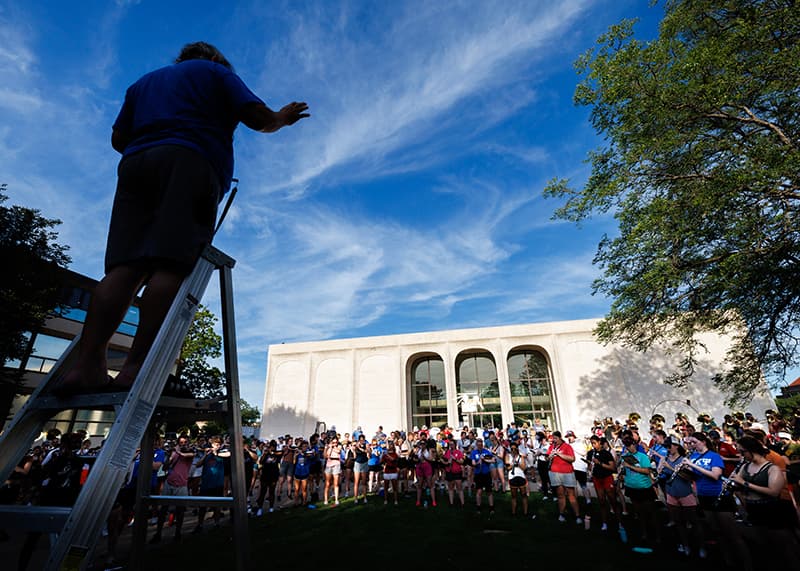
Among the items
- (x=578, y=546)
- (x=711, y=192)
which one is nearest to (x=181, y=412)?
(x=578, y=546)

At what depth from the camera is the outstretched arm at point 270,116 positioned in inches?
79.6

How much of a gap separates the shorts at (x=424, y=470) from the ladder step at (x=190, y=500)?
12370mm

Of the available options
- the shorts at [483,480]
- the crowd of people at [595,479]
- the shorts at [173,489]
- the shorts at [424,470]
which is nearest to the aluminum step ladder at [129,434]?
the crowd of people at [595,479]

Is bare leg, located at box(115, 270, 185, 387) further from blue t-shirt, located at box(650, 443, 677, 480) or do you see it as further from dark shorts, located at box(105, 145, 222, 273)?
blue t-shirt, located at box(650, 443, 677, 480)

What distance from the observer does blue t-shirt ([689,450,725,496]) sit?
6.98 meters

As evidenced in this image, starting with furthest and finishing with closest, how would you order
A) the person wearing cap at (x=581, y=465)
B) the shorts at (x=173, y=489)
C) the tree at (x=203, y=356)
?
the tree at (x=203, y=356) → the person wearing cap at (x=581, y=465) → the shorts at (x=173, y=489)

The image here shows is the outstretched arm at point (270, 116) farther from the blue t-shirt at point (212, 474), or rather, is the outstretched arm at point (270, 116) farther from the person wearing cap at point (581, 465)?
the person wearing cap at point (581, 465)

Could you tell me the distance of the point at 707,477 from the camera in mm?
7098

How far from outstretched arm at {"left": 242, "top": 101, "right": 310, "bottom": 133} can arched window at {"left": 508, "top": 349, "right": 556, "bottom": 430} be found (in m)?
36.4

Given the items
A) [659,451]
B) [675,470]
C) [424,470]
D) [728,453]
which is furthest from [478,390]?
[675,470]

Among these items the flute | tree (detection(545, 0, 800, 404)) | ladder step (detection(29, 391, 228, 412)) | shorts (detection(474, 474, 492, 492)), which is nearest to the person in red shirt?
shorts (detection(474, 474, 492, 492))

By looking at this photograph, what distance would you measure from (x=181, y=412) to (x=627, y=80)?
1647cm

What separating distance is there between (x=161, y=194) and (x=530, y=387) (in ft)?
124

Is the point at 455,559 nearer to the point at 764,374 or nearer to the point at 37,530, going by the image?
the point at 37,530
